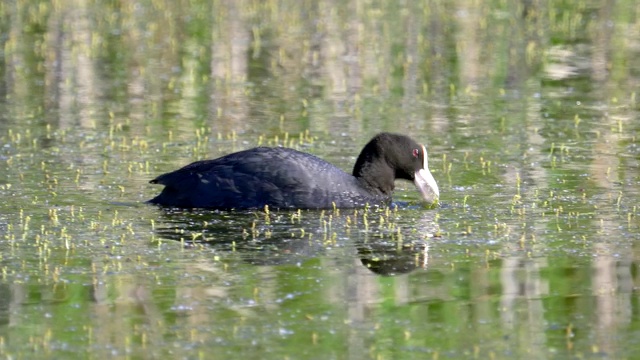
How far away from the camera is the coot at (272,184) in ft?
37.5

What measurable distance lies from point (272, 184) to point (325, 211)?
484 millimetres

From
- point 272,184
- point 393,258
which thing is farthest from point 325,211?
point 393,258

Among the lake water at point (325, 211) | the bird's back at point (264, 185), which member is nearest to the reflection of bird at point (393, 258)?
the lake water at point (325, 211)

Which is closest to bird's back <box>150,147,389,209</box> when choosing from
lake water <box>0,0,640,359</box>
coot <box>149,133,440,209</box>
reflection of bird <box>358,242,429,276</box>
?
coot <box>149,133,440,209</box>

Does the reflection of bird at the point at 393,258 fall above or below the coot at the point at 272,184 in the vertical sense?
below

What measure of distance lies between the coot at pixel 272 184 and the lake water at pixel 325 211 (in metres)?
0.22

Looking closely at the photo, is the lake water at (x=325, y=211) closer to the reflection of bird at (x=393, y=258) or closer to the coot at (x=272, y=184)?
the reflection of bird at (x=393, y=258)

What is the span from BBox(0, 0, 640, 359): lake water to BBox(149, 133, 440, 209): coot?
0.22 metres

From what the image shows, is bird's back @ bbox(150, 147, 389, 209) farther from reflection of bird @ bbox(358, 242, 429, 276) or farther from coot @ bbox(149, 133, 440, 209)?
reflection of bird @ bbox(358, 242, 429, 276)

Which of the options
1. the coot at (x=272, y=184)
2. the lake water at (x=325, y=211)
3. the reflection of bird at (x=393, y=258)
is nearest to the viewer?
the lake water at (x=325, y=211)

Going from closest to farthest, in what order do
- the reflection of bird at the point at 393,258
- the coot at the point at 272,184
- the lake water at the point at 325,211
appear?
the lake water at the point at 325,211
the reflection of bird at the point at 393,258
the coot at the point at 272,184

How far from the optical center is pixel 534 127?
1535 centimetres

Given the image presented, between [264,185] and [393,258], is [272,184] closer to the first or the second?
[264,185]

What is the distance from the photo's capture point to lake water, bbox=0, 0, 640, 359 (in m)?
7.80
